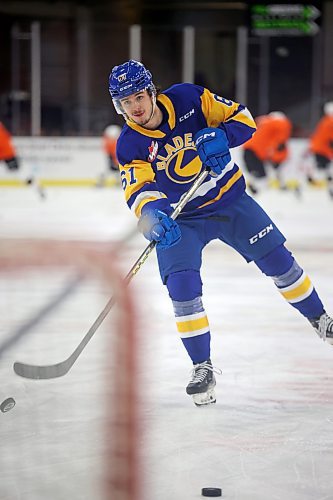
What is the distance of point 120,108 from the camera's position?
2471 millimetres

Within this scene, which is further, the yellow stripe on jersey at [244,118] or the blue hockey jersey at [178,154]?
the yellow stripe on jersey at [244,118]

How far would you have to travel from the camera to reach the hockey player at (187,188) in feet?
7.90

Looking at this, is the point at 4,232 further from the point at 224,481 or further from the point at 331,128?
the point at 224,481

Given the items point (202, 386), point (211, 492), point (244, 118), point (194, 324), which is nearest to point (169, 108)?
point (244, 118)

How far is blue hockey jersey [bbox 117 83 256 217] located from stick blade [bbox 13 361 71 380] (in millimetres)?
579

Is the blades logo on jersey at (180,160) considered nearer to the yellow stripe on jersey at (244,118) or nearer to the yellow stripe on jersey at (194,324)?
the yellow stripe on jersey at (244,118)

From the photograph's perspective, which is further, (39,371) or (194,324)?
(194,324)

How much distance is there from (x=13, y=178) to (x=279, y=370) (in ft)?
26.8

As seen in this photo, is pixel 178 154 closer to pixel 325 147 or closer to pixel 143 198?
pixel 143 198

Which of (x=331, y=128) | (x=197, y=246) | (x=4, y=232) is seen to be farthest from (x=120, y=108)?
(x=331, y=128)

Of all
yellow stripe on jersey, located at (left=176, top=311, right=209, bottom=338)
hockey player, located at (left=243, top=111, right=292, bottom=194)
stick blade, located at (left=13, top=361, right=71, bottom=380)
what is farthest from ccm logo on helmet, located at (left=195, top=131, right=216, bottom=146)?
hockey player, located at (left=243, top=111, right=292, bottom=194)

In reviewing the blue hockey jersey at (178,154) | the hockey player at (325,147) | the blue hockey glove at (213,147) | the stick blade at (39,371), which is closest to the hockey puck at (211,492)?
the stick blade at (39,371)

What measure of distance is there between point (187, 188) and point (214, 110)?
0.73ft

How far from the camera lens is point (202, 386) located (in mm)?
2455
